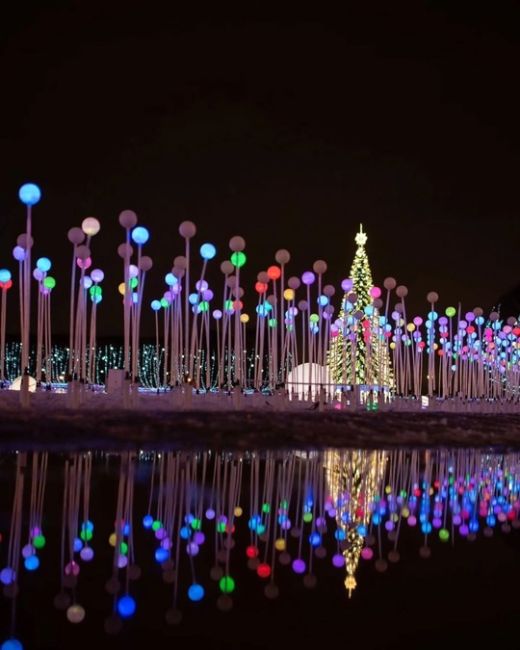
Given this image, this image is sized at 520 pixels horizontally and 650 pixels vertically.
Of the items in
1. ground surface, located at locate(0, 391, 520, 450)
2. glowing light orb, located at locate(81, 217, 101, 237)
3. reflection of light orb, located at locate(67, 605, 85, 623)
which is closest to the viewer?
reflection of light orb, located at locate(67, 605, 85, 623)

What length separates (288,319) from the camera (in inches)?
1192

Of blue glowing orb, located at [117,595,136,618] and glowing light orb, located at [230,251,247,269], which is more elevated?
glowing light orb, located at [230,251,247,269]

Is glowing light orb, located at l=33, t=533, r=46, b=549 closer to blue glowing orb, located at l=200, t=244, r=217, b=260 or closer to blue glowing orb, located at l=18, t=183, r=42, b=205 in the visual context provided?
blue glowing orb, located at l=18, t=183, r=42, b=205

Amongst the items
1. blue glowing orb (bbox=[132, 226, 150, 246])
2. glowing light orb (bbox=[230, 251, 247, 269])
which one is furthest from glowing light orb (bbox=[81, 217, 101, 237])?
glowing light orb (bbox=[230, 251, 247, 269])

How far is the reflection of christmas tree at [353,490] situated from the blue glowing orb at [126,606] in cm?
116

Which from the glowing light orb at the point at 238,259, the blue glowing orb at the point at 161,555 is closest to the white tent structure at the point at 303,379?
the glowing light orb at the point at 238,259

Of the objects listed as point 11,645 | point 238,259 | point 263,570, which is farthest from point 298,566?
point 238,259

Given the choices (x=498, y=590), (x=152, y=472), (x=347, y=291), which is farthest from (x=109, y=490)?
(x=347, y=291)

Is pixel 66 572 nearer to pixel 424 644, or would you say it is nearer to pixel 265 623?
pixel 265 623

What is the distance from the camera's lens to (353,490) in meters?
9.20

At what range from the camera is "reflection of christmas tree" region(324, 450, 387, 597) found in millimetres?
6004

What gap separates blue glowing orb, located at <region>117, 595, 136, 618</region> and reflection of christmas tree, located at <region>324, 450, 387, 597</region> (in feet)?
3.81

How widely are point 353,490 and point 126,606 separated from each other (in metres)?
5.10

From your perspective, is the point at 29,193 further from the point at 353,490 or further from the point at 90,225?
the point at 353,490
